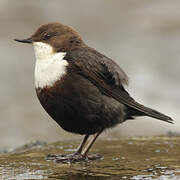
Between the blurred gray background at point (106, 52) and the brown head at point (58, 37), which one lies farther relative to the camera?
the blurred gray background at point (106, 52)

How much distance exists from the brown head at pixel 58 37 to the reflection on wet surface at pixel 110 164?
111cm

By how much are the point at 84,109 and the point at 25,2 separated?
882cm

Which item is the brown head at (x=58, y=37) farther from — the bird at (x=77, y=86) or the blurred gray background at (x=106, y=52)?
the blurred gray background at (x=106, y=52)

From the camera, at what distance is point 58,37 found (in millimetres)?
5340

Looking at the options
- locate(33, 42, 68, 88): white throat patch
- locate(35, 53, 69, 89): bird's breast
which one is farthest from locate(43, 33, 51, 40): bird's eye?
locate(35, 53, 69, 89): bird's breast

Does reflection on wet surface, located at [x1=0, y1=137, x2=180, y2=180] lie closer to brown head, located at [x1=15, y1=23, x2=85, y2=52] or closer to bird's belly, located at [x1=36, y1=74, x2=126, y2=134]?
bird's belly, located at [x1=36, y1=74, x2=126, y2=134]

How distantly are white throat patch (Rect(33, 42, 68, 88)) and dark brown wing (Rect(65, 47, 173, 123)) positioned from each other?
100 millimetres

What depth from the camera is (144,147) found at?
578 cm

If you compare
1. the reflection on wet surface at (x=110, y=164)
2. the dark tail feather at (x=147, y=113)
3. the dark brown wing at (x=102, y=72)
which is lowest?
the reflection on wet surface at (x=110, y=164)

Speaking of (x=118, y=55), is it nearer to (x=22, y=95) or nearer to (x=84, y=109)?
(x=22, y=95)

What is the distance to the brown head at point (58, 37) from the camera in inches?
209

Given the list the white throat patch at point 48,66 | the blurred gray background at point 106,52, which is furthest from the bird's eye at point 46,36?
the blurred gray background at point 106,52

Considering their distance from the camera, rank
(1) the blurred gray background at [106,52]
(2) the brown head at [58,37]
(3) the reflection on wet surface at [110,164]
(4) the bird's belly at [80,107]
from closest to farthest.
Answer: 1. (3) the reflection on wet surface at [110,164]
2. (4) the bird's belly at [80,107]
3. (2) the brown head at [58,37]
4. (1) the blurred gray background at [106,52]

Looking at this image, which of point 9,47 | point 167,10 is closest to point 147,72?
point 167,10
